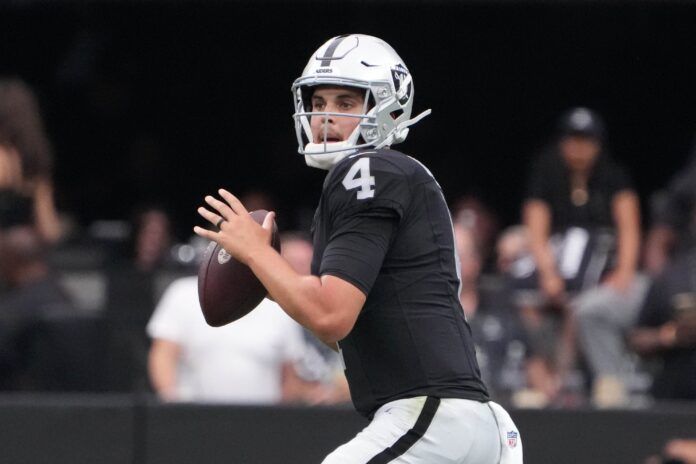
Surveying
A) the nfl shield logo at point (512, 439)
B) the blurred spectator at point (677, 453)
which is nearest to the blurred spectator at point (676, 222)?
the blurred spectator at point (677, 453)

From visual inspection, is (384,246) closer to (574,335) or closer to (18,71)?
(574,335)

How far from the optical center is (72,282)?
8188 millimetres

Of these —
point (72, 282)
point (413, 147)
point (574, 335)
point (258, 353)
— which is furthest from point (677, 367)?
point (413, 147)

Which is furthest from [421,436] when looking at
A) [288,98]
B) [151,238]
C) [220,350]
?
[288,98]

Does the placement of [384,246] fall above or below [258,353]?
above

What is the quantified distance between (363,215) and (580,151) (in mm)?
4500

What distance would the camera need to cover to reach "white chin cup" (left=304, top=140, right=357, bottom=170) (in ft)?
13.6

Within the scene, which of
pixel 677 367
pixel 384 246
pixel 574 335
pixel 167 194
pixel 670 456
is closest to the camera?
pixel 384 246

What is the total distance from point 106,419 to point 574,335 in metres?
2.61

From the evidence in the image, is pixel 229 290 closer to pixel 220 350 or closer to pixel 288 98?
pixel 220 350

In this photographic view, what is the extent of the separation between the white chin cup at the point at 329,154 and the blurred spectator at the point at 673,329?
11.6ft

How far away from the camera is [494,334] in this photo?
7797 millimetres

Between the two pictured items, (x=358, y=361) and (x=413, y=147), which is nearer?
(x=358, y=361)

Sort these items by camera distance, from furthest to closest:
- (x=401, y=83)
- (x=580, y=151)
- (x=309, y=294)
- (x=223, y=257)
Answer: (x=580, y=151)
(x=223, y=257)
(x=401, y=83)
(x=309, y=294)
